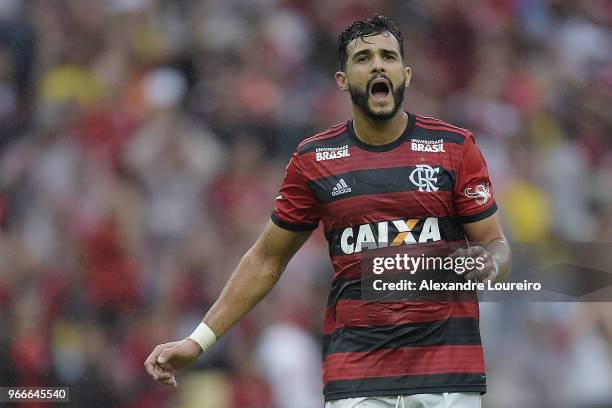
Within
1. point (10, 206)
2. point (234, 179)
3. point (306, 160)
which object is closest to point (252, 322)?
point (234, 179)

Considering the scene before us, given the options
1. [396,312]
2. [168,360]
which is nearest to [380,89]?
[396,312]

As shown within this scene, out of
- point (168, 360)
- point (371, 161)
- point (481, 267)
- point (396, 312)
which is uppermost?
point (371, 161)

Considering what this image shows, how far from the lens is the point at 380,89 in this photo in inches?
189

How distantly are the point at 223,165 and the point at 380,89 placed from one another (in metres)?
4.12

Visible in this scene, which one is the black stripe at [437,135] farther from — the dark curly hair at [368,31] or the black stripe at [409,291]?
the black stripe at [409,291]

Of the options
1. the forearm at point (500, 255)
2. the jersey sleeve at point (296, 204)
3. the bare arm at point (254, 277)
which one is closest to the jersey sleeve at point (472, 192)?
the forearm at point (500, 255)

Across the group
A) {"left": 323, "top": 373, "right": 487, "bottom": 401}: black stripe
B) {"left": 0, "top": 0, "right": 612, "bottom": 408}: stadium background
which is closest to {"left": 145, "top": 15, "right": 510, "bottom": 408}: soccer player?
{"left": 323, "top": 373, "right": 487, "bottom": 401}: black stripe

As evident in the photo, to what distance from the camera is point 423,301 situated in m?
4.49

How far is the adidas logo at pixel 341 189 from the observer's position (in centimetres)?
465

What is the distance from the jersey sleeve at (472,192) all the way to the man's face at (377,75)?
368mm

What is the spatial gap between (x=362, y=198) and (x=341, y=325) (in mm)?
513

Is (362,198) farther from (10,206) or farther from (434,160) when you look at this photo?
(10,206)

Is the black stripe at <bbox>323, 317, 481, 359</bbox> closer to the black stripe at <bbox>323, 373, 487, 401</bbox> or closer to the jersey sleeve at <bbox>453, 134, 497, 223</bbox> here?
the black stripe at <bbox>323, 373, 487, 401</bbox>

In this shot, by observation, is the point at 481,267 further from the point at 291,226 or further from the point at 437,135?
the point at 291,226
